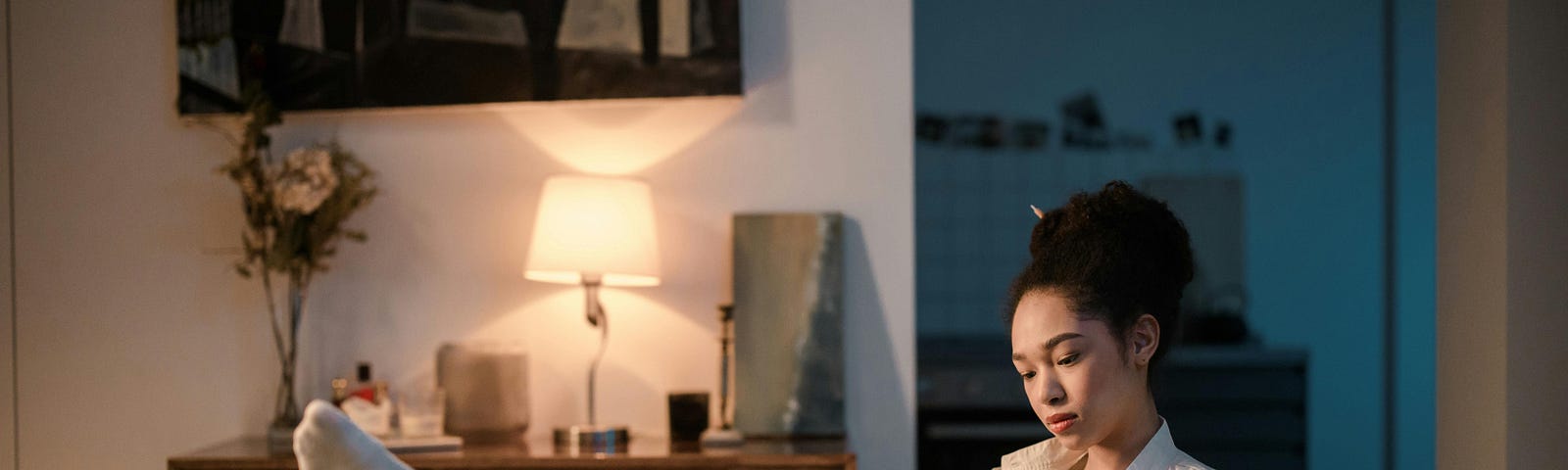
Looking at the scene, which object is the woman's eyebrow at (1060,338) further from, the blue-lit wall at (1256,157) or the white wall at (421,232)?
the blue-lit wall at (1256,157)

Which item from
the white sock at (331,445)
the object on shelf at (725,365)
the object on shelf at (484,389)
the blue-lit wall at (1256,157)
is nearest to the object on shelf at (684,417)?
the object on shelf at (725,365)

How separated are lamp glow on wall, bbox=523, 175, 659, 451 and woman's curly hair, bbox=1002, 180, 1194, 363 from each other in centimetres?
143

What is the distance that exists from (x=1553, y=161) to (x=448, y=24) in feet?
7.68

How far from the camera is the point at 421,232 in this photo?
9.94 ft

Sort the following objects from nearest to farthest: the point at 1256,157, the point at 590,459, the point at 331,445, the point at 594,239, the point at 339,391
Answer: the point at 331,445 < the point at 590,459 < the point at 594,239 < the point at 339,391 < the point at 1256,157

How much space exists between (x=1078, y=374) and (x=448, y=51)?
2.01m

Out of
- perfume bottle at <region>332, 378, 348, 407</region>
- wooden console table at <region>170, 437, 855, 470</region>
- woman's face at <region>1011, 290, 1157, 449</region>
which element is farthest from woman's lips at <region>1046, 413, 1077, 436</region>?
perfume bottle at <region>332, 378, 348, 407</region>

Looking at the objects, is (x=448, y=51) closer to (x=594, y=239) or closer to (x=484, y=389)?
(x=594, y=239)

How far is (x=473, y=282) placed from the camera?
3025 millimetres

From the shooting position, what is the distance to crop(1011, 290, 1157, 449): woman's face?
1.31 meters

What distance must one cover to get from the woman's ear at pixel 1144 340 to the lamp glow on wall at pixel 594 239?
153 centimetres

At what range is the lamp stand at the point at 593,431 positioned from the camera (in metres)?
2.75

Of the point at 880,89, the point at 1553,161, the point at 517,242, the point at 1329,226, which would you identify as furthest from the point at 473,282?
the point at 1329,226

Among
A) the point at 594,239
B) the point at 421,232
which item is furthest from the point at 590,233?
the point at 421,232
